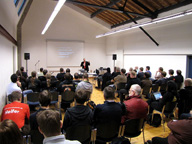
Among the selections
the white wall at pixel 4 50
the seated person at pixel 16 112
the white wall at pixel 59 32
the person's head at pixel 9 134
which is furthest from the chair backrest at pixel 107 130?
the white wall at pixel 59 32

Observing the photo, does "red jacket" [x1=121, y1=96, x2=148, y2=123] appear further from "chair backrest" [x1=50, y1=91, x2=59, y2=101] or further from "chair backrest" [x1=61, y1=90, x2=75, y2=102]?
"chair backrest" [x1=50, y1=91, x2=59, y2=101]

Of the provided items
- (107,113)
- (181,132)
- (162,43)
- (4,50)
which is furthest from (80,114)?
(162,43)

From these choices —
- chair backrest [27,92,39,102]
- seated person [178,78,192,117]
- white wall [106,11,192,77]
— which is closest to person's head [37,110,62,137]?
chair backrest [27,92,39,102]

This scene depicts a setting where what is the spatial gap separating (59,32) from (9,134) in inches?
449

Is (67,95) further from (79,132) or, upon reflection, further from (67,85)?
(79,132)

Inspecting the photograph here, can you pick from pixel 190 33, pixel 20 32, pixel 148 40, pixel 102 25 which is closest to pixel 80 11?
pixel 102 25

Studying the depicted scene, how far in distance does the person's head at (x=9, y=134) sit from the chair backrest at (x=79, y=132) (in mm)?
1066

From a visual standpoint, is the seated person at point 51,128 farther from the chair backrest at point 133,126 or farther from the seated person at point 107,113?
the chair backrest at point 133,126

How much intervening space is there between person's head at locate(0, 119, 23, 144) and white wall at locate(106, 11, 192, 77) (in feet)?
25.6

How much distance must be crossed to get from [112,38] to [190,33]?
6.46 meters

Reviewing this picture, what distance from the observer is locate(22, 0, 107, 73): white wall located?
10.8 metres

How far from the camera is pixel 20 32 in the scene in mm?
10609

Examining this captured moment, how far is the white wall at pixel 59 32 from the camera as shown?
35.6ft

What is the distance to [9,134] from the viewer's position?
975 millimetres
